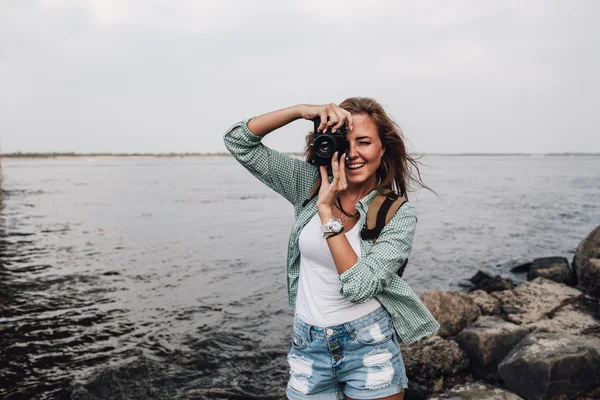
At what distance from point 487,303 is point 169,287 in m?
6.52

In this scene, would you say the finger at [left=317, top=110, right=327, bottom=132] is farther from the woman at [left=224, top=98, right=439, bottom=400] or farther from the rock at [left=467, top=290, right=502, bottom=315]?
the rock at [left=467, top=290, right=502, bottom=315]

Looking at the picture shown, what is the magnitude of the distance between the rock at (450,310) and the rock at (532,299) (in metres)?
0.54

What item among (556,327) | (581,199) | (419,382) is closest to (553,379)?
(419,382)

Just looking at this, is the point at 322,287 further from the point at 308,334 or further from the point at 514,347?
the point at 514,347

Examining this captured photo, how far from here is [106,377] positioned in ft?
19.3

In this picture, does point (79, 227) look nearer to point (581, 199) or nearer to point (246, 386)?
point (246, 386)

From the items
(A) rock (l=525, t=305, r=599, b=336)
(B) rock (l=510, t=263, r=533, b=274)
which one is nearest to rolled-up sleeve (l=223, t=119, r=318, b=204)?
(A) rock (l=525, t=305, r=599, b=336)

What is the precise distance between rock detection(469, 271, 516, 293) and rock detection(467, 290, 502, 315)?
1.87 m

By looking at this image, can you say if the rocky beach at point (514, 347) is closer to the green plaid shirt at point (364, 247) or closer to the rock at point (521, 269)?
the green plaid shirt at point (364, 247)

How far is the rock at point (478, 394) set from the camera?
14.0 ft

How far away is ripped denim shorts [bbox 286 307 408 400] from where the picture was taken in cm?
214

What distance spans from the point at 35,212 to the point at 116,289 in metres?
15.1

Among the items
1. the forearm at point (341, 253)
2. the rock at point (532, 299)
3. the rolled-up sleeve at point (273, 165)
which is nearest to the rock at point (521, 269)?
the rock at point (532, 299)

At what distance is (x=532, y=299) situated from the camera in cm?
696
